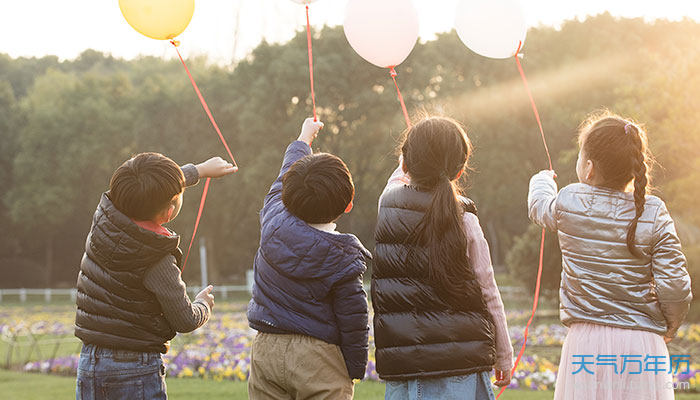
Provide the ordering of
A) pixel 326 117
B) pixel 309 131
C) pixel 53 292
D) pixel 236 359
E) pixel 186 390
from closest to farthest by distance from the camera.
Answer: pixel 309 131 < pixel 186 390 < pixel 236 359 < pixel 326 117 < pixel 53 292

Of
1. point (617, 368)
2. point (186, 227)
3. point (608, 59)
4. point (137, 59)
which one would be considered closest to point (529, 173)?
point (608, 59)

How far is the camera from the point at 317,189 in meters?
2.53

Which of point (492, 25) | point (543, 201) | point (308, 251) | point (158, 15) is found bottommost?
point (308, 251)

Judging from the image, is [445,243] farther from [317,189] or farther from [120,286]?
[120,286]

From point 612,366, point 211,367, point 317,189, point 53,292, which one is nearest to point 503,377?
point 612,366

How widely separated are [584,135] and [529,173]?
18467 millimetres

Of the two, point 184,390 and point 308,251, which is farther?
point 184,390

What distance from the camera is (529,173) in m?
20.8

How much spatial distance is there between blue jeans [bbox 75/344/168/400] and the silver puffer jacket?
1.53 metres

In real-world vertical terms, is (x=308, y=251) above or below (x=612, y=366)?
above

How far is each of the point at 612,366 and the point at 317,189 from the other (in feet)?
3.97

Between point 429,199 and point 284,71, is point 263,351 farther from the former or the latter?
point 284,71

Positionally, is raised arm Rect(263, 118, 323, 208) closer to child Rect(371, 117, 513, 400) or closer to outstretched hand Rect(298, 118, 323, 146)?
outstretched hand Rect(298, 118, 323, 146)

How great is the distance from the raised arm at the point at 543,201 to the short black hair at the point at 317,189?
2.53 ft
